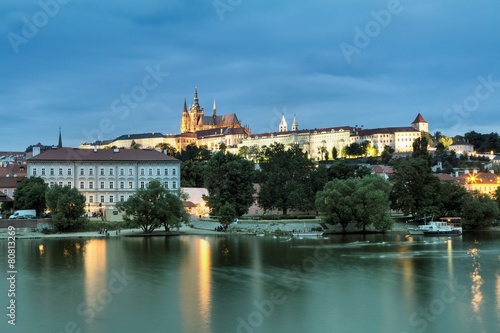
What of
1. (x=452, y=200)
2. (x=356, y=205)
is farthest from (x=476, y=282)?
(x=452, y=200)

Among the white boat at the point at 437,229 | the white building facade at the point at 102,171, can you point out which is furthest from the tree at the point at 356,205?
the white building facade at the point at 102,171

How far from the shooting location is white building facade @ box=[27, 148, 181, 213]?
210ft

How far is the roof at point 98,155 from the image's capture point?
6412cm

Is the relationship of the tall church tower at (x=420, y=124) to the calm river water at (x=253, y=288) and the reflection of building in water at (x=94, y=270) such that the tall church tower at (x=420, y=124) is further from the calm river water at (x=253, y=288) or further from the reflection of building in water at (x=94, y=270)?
the reflection of building in water at (x=94, y=270)

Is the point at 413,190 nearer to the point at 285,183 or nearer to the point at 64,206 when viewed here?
the point at 285,183

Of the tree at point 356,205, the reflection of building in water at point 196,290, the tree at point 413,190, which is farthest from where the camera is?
the tree at point 413,190

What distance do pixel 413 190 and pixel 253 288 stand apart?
38616mm

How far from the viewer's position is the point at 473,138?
149375mm

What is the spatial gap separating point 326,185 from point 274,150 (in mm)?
13840

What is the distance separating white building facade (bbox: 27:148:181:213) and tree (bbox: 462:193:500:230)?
97.1 feet

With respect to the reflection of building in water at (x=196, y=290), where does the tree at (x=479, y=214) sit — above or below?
above

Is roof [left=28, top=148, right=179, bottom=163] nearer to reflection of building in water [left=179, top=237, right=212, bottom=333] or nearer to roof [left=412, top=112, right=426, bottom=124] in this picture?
reflection of building in water [left=179, top=237, right=212, bottom=333]

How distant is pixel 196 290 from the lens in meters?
28.1

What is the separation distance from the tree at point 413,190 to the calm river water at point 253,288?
17.2 m
